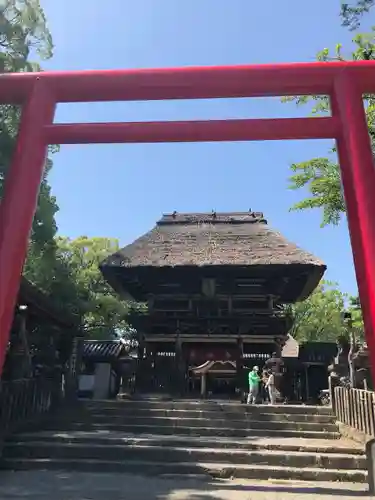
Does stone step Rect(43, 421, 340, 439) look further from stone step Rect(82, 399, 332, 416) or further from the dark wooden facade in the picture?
the dark wooden facade

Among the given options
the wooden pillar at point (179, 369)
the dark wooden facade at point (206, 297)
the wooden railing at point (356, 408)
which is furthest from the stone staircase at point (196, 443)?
the dark wooden facade at point (206, 297)

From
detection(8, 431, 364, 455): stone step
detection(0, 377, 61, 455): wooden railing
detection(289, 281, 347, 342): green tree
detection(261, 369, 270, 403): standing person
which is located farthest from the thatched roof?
detection(289, 281, 347, 342): green tree

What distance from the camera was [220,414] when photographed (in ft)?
32.3

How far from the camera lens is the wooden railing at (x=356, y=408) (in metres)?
8.07

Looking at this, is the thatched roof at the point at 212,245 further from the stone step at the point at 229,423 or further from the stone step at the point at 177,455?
the stone step at the point at 177,455

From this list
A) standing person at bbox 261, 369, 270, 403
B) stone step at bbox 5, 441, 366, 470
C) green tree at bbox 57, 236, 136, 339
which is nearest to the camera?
stone step at bbox 5, 441, 366, 470

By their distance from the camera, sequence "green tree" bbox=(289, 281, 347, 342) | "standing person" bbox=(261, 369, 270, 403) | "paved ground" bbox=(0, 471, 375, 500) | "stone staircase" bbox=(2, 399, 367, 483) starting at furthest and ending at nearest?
1. "green tree" bbox=(289, 281, 347, 342)
2. "standing person" bbox=(261, 369, 270, 403)
3. "stone staircase" bbox=(2, 399, 367, 483)
4. "paved ground" bbox=(0, 471, 375, 500)

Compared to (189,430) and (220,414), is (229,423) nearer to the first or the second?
(220,414)

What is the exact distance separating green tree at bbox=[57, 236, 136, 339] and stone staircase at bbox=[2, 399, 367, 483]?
13.0 m

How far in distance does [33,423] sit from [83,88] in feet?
24.9

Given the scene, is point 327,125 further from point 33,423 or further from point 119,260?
point 119,260

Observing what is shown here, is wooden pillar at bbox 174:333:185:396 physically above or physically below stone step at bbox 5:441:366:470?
above

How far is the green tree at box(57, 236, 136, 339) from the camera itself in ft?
79.3

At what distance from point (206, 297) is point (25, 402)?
620 cm
